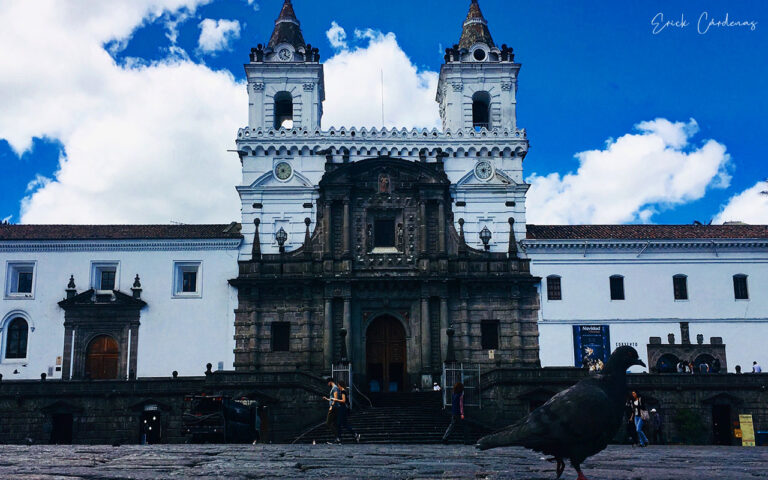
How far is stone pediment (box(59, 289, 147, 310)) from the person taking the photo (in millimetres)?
36500

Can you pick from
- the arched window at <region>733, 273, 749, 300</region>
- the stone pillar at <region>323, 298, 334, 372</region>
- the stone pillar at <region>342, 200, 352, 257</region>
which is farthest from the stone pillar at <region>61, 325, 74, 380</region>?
the arched window at <region>733, 273, 749, 300</region>

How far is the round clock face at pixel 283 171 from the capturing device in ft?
127

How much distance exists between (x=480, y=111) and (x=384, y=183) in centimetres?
733

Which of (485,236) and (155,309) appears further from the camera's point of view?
(485,236)

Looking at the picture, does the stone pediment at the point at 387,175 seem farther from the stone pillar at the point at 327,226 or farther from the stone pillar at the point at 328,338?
the stone pillar at the point at 328,338

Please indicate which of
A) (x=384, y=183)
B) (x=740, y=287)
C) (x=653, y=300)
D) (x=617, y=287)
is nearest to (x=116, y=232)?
(x=384, y=183)

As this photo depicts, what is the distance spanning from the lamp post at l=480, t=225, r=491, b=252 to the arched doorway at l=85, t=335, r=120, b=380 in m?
18.2

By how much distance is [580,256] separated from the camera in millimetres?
38250

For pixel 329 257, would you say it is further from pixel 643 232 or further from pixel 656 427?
pixel 656 427

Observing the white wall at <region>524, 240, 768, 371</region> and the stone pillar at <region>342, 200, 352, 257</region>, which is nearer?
the white wall at <region>524, 240, 768, 371</region>

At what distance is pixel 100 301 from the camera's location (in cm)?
3672

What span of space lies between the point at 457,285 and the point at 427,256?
2.00m

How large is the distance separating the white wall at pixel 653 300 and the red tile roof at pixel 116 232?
15489 mm

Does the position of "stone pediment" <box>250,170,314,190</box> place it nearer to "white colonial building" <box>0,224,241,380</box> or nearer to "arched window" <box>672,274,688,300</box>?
"white colonial building" <box>0,224,241,380</box>
